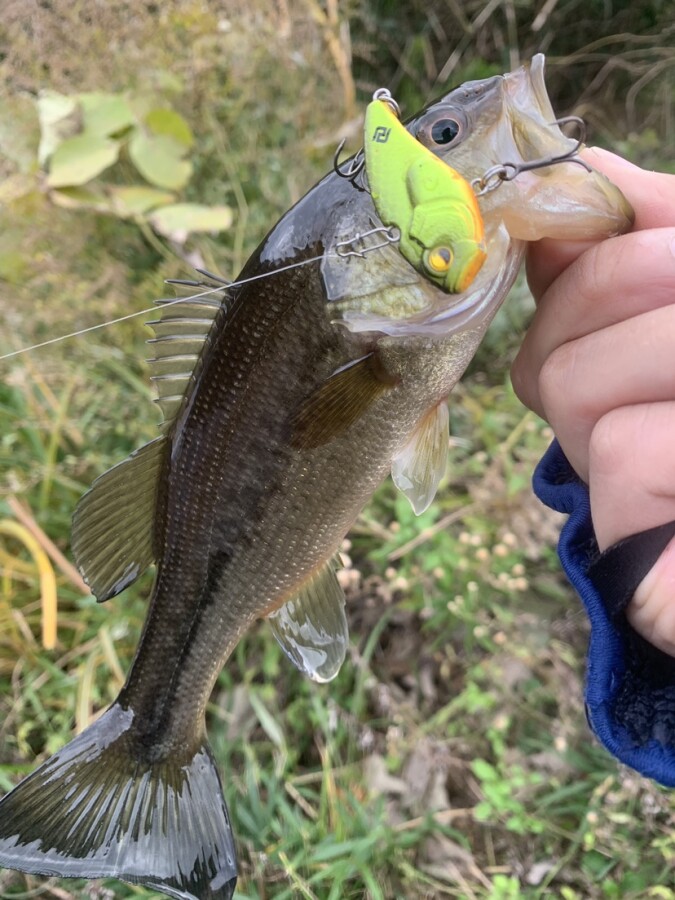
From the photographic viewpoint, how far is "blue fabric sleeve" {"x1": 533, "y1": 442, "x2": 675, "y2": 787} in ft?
3.25

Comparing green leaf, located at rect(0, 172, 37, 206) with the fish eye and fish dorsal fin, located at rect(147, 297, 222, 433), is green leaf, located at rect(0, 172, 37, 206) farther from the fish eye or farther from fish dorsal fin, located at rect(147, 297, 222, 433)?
the fish eye

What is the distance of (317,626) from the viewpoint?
4.34ft

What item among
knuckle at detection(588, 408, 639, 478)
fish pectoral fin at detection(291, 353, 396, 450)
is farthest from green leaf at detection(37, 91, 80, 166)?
knuckle at detection(588, 408, 639, 478)

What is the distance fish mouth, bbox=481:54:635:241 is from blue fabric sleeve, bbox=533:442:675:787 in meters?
0.54

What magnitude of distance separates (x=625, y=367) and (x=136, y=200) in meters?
2.32

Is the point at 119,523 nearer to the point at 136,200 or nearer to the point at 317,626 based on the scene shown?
the point at 317,626

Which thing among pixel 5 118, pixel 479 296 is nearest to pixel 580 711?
pixel 479 296

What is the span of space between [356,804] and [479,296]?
1506 millimetres

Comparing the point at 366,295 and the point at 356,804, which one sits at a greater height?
the point at 366,295

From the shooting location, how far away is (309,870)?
1.71 meters

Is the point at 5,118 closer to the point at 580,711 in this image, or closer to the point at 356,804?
the point at 356,804

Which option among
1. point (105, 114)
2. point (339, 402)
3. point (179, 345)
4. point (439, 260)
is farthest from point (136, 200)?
point (439, 260)

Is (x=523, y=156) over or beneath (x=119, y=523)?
over

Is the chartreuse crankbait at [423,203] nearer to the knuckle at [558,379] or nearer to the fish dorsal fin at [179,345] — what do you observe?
the knuckle at [558,379]
